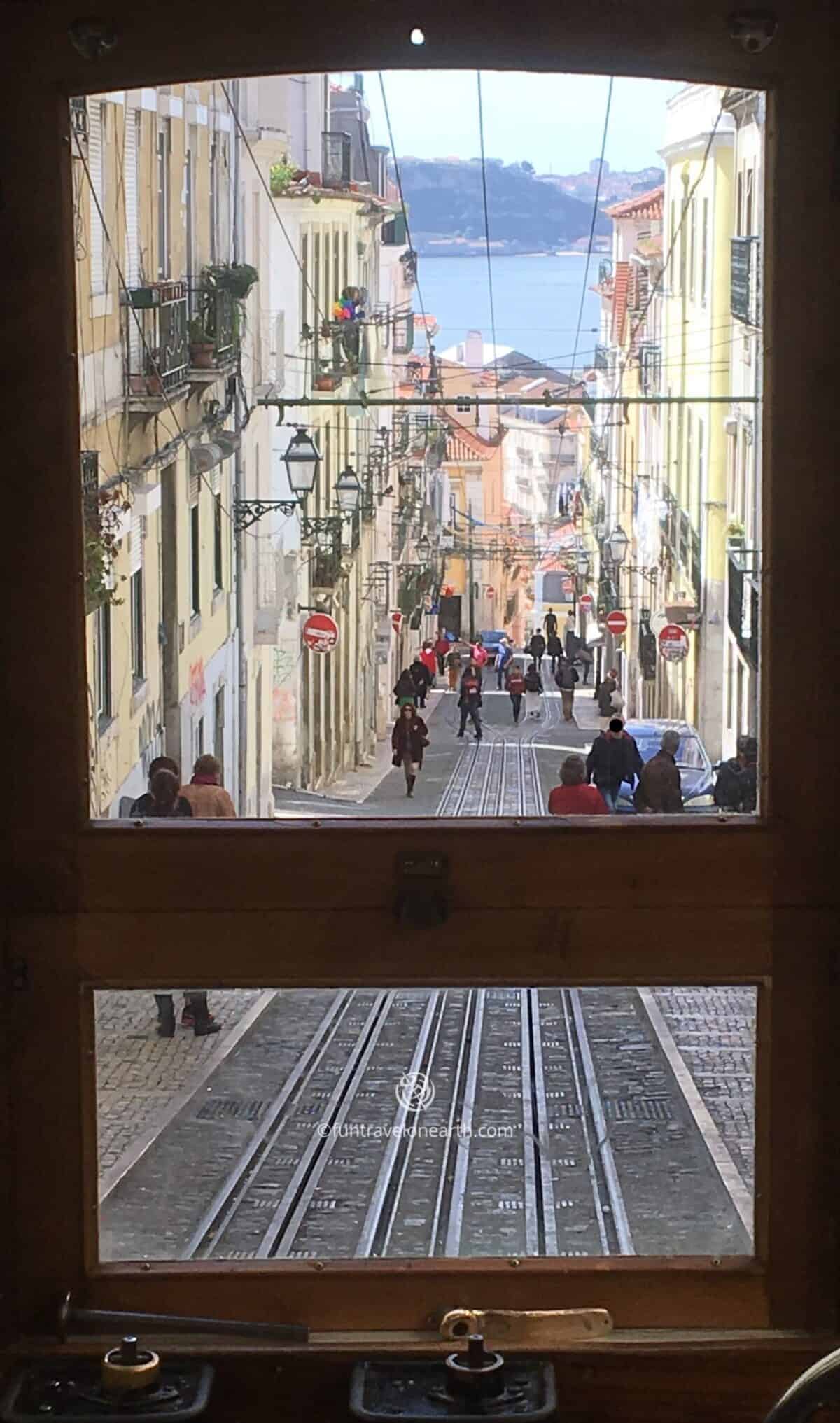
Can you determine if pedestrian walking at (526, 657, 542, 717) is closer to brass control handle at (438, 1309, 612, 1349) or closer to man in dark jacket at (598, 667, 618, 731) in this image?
man in dark jacket at (598, 667, 618, 731)

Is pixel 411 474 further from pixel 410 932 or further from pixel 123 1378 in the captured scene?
pixel 123 1378

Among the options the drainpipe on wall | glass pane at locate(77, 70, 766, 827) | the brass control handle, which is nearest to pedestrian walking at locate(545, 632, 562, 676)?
glass pane at locate(77, 70, 766, 827)

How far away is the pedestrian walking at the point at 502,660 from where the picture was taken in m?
2.36

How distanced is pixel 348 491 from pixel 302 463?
0.22 ft

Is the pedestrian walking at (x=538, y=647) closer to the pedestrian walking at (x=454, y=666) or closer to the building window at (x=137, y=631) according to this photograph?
the pedestrian walking at (x=454, y=666)

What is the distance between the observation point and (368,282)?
2.29 metres

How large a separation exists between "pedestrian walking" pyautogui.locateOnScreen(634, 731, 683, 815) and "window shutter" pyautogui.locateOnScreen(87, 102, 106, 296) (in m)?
0.83

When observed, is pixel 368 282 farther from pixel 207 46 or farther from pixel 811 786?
pixel 811 786

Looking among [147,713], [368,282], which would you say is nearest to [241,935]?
[147,713]

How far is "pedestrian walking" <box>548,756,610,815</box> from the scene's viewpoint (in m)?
2.21

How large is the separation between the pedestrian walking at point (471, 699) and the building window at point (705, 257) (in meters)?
0.52

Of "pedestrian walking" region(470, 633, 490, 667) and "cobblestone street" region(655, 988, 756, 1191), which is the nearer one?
"cobblestone street" region(655, 988, 756, 1191)

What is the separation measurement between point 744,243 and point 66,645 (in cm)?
87

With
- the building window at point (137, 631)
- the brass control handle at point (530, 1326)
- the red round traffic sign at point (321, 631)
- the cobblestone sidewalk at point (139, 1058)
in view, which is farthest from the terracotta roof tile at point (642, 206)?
the brass control handle at point (530, 1326)
